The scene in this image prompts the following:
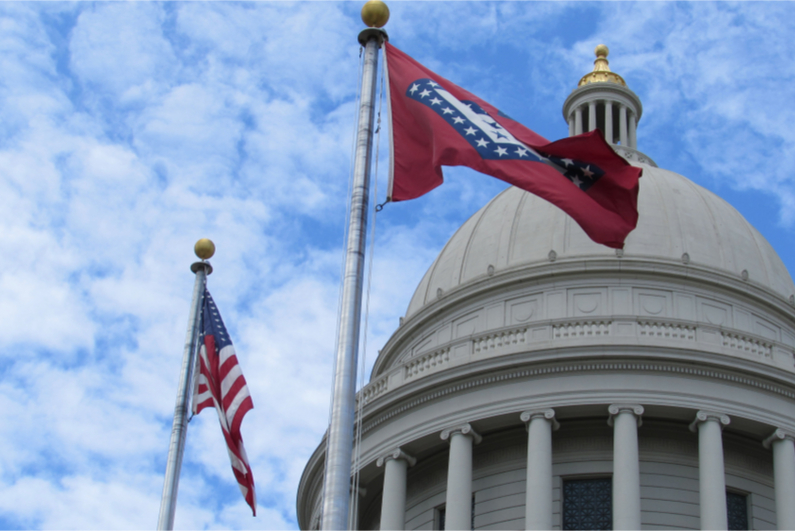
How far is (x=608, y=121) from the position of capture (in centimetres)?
4959

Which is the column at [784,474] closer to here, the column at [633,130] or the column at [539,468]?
the column at [539,468]

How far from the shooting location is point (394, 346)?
43.5 meters

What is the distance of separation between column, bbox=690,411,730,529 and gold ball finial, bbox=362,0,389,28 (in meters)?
16.9

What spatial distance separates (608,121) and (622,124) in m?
0.57

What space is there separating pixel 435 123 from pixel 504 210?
24474 millimetres

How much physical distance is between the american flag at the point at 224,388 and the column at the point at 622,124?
26633 mm

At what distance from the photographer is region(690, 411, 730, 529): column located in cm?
3125

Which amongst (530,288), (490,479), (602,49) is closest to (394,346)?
(530,288)

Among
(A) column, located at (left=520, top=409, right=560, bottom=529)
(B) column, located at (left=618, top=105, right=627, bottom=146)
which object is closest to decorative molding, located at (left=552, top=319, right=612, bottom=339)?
(A) column, located at (left=520, top=409, right=560, bottom=529)

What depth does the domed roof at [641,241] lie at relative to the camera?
4034 centimetres

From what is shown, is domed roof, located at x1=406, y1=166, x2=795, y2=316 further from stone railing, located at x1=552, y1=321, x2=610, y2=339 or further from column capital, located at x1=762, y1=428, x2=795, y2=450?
column capital, located at x1=762, y1=428, x2=795, y2=450

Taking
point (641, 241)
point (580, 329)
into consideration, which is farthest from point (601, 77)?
point (580, 329)

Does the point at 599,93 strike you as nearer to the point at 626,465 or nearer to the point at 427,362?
the point at 427,362

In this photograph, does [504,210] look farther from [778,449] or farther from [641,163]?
[778,449]
